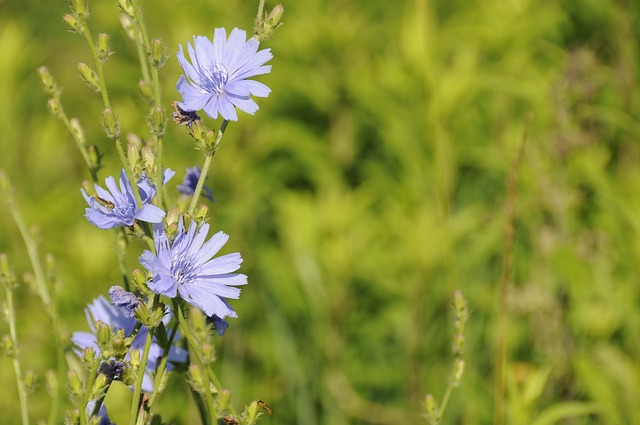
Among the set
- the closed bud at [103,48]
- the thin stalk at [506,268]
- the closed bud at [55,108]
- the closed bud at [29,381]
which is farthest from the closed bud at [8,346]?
the thin stalk at [506,268]

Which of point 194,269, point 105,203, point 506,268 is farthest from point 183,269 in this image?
point 506,268

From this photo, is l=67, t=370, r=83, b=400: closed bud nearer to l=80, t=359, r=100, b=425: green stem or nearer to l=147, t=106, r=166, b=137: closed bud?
l=80, t=359, r=100, b=425: green stem

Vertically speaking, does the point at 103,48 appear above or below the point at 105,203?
above

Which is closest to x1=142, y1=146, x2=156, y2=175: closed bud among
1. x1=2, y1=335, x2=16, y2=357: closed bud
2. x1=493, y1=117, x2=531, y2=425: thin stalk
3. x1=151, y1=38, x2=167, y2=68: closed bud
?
x1=151, y1=38, x2=167, y2=68: closed bud

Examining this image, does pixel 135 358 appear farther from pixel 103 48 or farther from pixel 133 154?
pixel 103 48

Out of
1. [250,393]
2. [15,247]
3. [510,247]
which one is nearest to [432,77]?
[510,247]

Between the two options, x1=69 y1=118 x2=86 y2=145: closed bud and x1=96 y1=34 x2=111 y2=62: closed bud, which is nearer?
x1=96 y1=34 x2=111 y2=62: closed bud
